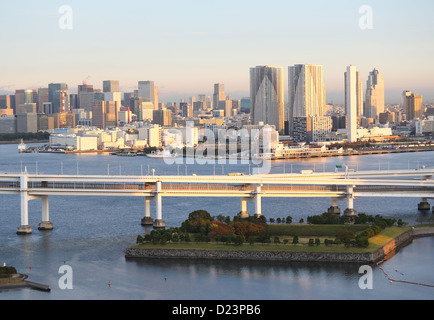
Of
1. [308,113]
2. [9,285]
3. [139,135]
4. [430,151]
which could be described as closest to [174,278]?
[9,285]

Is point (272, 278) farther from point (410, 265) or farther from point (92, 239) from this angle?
point (92, 239)

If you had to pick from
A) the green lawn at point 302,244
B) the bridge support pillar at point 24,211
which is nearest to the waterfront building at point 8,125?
the bridge support pillar at point 24,211

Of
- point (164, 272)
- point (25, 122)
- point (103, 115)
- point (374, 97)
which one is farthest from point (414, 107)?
point (164, 272)

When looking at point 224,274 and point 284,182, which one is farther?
point 284,182

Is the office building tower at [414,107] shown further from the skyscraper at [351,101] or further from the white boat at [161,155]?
the white boat at [161,155]

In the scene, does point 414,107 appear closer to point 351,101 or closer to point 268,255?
point 351,101

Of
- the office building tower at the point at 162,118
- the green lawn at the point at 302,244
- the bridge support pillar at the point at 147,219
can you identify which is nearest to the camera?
the green lawn at the point at 302,244
